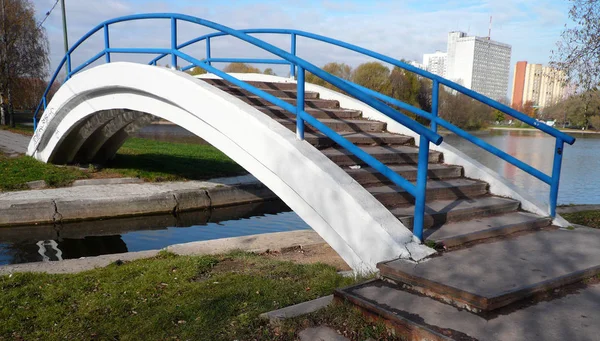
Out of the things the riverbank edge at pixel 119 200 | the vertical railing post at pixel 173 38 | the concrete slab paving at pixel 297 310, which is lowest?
the riverbank edge at pixel 119 200

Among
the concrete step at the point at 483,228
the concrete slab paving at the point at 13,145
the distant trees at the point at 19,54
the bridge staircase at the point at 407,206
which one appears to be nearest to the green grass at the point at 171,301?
the bridge staircase at the point at 407,206

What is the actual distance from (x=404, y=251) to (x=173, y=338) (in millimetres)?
1851

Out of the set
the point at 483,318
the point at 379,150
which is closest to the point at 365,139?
the point at 379,150

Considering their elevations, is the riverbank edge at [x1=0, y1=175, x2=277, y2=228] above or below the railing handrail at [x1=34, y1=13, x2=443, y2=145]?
below

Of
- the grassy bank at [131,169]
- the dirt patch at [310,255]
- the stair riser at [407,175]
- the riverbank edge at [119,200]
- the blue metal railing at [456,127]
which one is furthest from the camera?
the grassy bank at [131,169]

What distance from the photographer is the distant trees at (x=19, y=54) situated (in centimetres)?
2408

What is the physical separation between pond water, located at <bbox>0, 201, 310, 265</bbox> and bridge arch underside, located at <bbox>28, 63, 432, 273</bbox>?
7.88 feet

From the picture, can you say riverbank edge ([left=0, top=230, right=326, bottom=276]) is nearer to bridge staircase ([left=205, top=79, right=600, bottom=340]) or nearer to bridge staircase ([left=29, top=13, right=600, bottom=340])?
bridge staircase ([left=29, top=13, right=600, bottom=340])

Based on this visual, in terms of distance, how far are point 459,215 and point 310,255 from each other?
89.5 inches

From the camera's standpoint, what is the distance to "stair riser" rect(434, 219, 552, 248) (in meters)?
3.87

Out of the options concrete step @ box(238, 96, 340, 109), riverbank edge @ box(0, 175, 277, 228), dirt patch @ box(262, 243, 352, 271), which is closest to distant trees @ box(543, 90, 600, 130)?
concrete step @ box(238, 96, 340, 109)

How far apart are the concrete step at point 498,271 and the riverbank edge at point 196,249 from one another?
309 centimetres

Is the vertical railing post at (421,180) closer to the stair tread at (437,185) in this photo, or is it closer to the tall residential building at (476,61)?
the stair tread at (437,185)

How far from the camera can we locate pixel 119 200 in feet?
32.7
